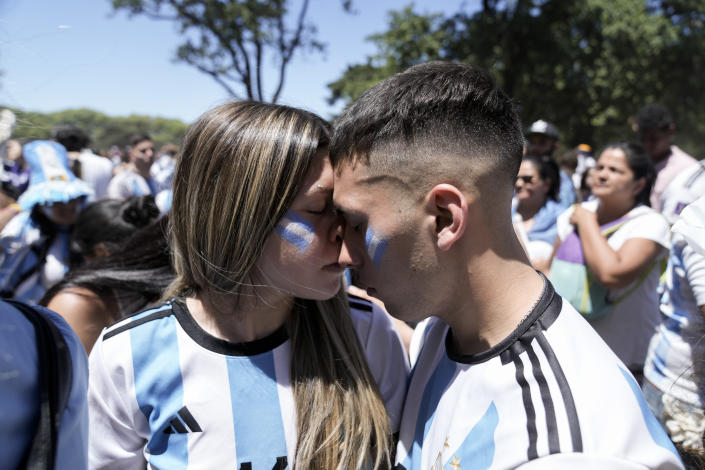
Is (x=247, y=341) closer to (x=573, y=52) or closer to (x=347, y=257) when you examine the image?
(x=347, y=257)

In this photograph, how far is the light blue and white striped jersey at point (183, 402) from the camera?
56.3 inches

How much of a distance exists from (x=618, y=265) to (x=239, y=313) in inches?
83.3

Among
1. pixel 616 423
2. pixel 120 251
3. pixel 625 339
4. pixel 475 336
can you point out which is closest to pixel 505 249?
pixel 475 336

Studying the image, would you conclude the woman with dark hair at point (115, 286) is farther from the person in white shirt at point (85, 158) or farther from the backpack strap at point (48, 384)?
the person in white shirt at point (85, 158)

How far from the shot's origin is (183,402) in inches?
57.0

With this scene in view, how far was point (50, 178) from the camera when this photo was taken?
3.59 meters

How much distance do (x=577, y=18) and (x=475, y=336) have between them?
17081 millimetres

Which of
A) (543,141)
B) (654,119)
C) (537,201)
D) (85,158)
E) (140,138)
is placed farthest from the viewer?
(140,138)

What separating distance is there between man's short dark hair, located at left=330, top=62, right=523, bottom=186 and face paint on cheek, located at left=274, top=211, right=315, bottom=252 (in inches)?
10.2

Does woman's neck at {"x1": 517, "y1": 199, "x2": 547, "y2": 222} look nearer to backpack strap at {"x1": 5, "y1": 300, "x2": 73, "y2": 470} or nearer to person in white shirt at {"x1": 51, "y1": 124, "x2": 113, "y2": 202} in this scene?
backpack strap at {"x1": 5, "y1": 300, "x2": 73, "y2": 470}

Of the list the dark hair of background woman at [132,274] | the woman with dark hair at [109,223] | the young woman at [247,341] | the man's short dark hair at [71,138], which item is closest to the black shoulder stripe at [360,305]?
the young woman at [247,341]

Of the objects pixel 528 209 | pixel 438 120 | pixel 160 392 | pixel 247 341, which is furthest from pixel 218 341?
pixel 528 209

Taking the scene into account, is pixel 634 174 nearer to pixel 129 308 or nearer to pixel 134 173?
pixel 129 308

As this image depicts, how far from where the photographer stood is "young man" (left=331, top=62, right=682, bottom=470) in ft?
3.75
